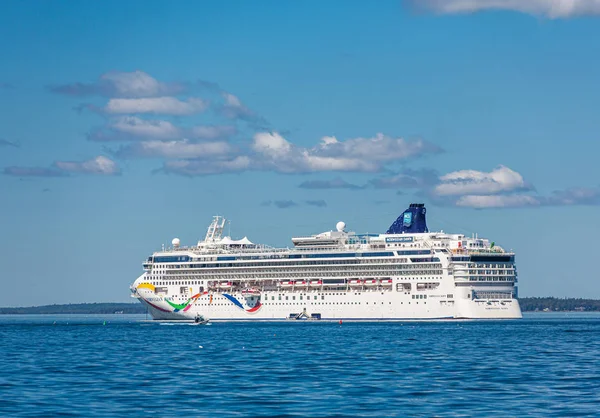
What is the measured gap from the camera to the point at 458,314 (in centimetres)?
14262

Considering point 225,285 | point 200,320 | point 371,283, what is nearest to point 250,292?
point 225,285

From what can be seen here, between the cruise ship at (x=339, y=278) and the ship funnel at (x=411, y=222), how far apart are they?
147 mm

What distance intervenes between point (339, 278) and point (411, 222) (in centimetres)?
1396

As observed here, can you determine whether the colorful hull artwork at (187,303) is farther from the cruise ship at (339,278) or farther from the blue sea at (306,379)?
the blue sea at (306,379)

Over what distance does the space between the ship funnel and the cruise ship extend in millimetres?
147

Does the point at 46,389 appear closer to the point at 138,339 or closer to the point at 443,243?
the point at 138,339

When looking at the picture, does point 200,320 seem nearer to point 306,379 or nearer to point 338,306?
point 338,306

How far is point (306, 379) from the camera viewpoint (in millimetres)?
54594

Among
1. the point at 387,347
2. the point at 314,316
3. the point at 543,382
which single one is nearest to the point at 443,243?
the point at 314,316

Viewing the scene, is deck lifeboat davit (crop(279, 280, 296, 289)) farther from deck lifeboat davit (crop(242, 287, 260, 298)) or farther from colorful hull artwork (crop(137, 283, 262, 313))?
colorful hull artwork (crop(137, 283, 262, 313))

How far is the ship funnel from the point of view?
156m

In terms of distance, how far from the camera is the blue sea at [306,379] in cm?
4294

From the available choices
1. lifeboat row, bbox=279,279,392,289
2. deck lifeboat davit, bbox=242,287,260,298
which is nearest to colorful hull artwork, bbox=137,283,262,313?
deck lifeboat davit, bbox=242,287,260,298

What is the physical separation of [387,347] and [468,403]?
38344 millimetres
